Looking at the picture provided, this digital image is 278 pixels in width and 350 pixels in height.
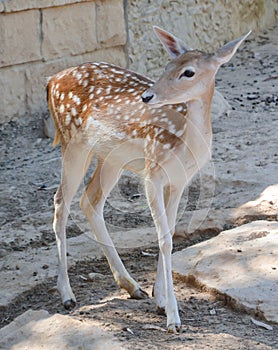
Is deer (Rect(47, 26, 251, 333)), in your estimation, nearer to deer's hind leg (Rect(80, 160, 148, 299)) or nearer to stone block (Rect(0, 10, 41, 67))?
deer's hind leg (Rect(80, 160, 148, 299))

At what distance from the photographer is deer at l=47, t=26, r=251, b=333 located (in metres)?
4.39

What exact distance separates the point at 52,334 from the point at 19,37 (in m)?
4.50

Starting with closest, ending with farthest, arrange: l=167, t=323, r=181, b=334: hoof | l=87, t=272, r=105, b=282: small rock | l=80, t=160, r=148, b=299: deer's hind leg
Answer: l=167, t=323, r=181, b=334: hoof, l=80, t=160, r=148, b=299: deer's hind leg, l=87, t=272, r=105, b=282: small rock

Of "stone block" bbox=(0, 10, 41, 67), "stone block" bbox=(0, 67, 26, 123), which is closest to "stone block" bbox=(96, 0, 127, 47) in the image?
"stone block" bbox=(0, 10, 41, 67)

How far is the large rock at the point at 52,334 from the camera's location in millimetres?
3988

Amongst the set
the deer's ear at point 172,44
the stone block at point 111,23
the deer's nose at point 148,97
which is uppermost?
the deer's ear at point 172,44

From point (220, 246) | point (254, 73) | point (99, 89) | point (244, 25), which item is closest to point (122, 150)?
point (99, 89)

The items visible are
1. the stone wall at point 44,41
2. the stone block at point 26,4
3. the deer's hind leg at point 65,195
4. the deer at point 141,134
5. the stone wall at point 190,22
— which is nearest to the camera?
the deer at point 141,134

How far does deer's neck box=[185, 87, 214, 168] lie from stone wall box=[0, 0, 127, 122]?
3889mm

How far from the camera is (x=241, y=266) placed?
15.8ft

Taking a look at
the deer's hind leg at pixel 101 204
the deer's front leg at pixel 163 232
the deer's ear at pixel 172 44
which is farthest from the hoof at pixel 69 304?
the deer's ear at pixel 172 44

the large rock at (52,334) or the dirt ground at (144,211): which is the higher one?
the large rock at (52,334)

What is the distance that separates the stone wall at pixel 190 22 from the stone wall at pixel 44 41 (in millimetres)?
362

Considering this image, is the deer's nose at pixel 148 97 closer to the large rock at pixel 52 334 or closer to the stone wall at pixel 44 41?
the large rock at pixel 52 334
